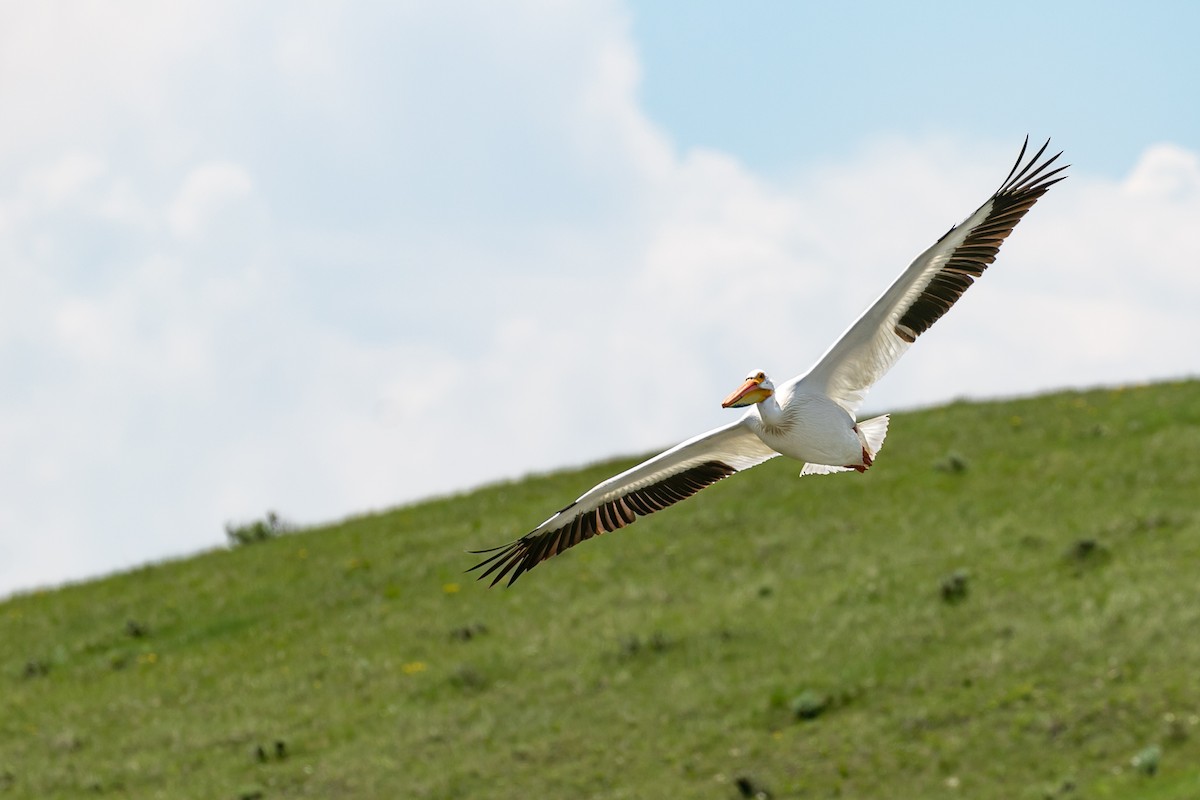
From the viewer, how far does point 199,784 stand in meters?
25.5

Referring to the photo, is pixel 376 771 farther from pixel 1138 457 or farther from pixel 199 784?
pixel 1138 457

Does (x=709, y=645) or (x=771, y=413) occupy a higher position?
(x=709, y=645)

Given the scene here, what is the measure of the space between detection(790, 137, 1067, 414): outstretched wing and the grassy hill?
1163cm

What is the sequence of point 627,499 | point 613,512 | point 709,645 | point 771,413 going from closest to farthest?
point 771,413, point 613,512, point 627,499, point 709,645

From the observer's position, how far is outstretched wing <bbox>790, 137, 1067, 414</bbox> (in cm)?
944

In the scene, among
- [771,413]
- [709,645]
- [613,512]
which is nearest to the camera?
[771,413]

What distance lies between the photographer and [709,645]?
27.7 m

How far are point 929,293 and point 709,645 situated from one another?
61.5 feet

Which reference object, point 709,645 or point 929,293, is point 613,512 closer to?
point 929,293

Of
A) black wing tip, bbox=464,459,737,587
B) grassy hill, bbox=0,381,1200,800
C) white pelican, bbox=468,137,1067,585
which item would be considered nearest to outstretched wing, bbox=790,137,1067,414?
white pelican, bbox=468,137,1067,585

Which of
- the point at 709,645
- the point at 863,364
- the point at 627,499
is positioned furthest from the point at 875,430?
the point at 709,645

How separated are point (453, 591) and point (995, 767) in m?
13.5

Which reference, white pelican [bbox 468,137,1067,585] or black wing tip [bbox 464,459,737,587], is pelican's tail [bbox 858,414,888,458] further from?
black wing tip [bbox 464,459,737,587]

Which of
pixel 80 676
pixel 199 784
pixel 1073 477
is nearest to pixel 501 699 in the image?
pixel 199 784
